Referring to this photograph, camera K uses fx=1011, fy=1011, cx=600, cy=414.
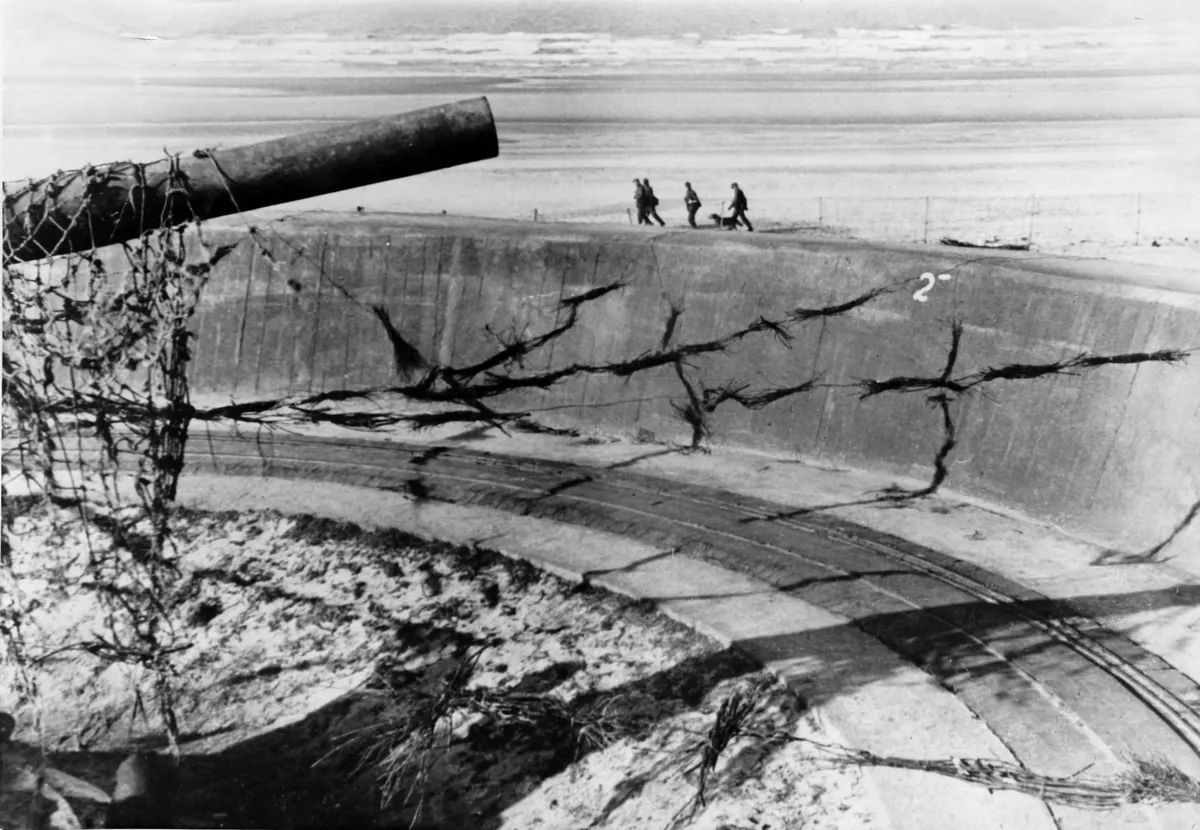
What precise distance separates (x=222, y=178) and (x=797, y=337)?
27.3 feet

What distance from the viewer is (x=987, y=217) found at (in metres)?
15.8

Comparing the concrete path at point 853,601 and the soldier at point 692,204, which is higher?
the soldier at point 692,204

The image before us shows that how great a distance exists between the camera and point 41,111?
459 inches

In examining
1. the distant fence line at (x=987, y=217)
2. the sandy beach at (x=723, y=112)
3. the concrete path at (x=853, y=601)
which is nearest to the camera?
the concrete path at (x=853, y=601)

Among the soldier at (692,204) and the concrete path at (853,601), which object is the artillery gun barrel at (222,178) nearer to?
the concrete path at (853,601)

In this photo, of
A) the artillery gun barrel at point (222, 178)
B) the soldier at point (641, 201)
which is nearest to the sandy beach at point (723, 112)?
the soldier at point (641, 201)

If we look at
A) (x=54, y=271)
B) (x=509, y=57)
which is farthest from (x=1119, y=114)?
(x=54, y=271)

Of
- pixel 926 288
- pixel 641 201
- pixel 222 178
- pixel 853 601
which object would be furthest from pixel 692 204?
pixel 222 178

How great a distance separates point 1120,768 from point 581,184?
43.0ft

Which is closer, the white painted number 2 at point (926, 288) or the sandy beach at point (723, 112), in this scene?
the sandy beach at point (723, 112)

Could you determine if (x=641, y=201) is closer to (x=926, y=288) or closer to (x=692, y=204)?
(x=692, y=204)

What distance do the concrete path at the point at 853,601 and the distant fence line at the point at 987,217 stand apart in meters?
5.19

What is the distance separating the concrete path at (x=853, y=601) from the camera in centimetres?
775

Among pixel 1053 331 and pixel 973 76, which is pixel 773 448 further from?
pixel 973 76
